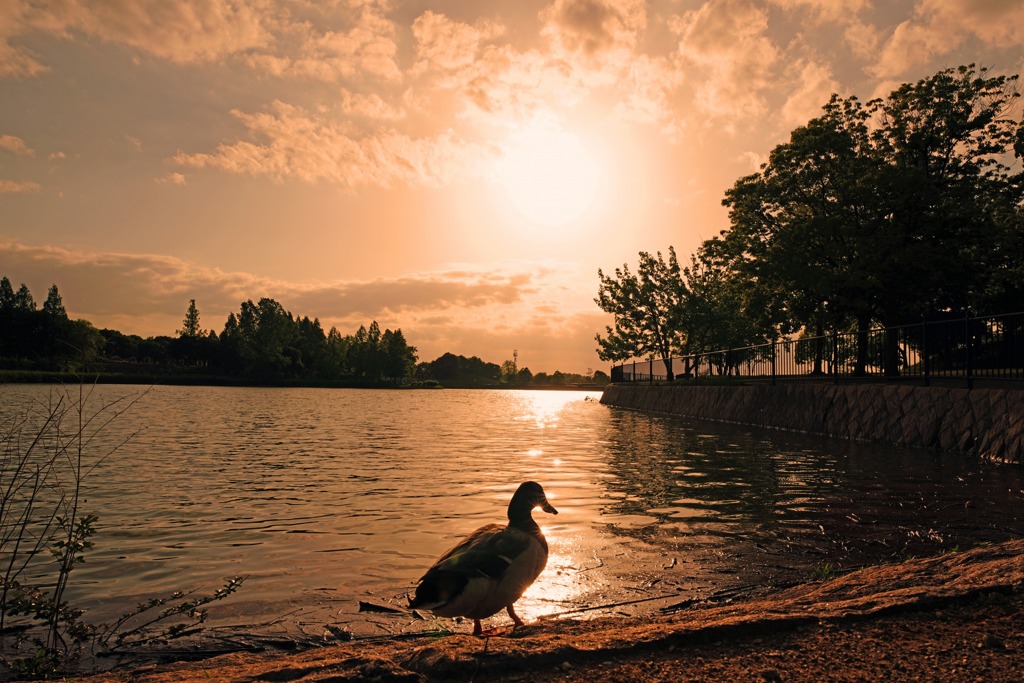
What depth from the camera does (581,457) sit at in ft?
55.1

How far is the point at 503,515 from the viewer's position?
9.29m

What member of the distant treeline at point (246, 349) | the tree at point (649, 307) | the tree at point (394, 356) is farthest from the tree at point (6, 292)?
the tree at point (649, 307)

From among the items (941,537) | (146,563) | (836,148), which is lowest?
(146,563)

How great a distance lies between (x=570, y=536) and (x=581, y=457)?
29.2ft

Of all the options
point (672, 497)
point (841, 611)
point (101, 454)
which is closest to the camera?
point (841, 611)

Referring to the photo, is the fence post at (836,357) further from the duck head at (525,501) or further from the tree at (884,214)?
the duck head at (525,501)

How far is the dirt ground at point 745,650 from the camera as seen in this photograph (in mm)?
3504

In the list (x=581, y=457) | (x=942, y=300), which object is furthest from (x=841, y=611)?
(x=942, y=300)

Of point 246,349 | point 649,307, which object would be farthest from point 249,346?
point 649,307

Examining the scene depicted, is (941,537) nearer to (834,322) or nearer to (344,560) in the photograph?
(344,560)

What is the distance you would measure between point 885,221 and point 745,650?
27.1 metres

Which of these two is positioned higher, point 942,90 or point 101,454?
point 942,90

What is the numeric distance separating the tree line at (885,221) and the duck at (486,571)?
21.1 m

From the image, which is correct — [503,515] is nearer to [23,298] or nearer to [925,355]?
[925,355]
